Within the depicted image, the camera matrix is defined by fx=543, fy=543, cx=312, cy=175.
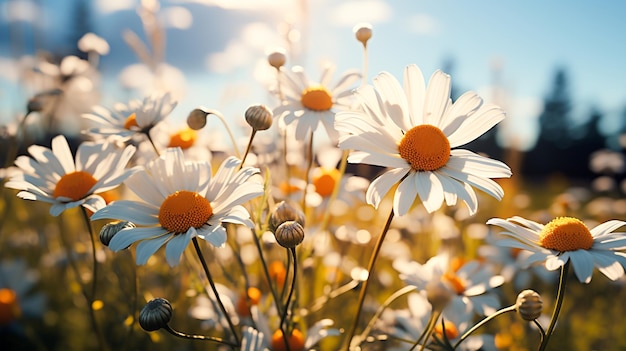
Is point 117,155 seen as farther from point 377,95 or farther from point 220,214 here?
point 377,95

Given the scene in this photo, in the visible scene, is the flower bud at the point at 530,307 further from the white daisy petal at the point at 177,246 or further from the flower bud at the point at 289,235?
the white daisy petal at the point at 177,246

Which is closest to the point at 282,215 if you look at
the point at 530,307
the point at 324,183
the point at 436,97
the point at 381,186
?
the point at 381,186

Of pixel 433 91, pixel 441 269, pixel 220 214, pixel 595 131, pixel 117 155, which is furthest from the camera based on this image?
pixel 595 131

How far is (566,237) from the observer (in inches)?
49.2

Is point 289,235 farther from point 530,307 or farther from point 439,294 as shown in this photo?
point 530,307

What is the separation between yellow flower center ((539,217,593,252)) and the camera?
1242 millimetres

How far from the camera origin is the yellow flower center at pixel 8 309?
280cm

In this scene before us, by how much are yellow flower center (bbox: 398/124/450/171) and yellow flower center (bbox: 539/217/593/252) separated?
30 centimetres

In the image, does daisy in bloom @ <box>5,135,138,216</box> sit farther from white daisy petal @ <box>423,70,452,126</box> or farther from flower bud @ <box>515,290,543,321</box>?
flower bud @ <box>515,290,543,321</box>

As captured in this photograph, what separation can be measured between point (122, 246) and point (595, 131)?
884 inches

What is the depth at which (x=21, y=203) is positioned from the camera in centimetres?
324

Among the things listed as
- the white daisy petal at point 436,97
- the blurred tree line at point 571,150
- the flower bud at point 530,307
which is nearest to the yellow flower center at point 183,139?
the white daisy petal at point 436,97

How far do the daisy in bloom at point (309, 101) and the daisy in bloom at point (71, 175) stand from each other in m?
0.44

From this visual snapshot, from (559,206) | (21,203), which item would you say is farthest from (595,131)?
(21,203)
